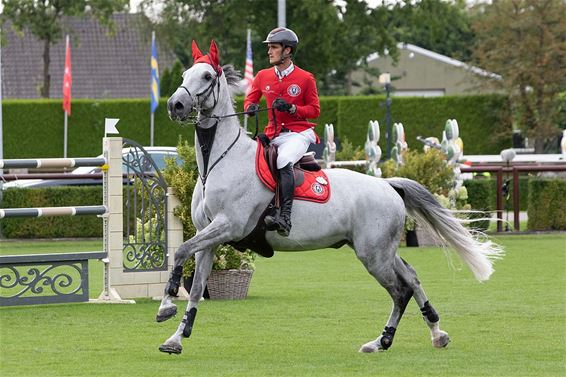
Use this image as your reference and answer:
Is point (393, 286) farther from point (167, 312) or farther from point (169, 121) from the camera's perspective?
point (169, 121)

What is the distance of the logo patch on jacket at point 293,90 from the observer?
999cm

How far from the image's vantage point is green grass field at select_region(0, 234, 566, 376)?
8.57 m

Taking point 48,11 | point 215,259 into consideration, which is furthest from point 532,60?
point 215,259

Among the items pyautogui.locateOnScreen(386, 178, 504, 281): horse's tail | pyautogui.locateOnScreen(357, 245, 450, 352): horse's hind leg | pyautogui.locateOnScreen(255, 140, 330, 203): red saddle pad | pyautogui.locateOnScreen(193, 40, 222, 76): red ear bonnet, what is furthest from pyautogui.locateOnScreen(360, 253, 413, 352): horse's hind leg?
pyautogui.locateOnScreen(193, 40, 222, 76): red ear bonnet

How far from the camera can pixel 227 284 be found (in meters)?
13.2

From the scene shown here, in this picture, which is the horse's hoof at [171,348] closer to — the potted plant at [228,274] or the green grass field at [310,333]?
the green grass field at [310,333]

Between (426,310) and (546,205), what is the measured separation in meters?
15.8

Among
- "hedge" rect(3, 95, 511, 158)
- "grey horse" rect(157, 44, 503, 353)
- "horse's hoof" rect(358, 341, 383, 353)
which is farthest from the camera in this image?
"hedge" rect(3, 95, 511, 158)

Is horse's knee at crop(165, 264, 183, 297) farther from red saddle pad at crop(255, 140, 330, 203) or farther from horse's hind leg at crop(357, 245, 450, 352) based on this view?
horse's hind leg at crop(357, 245, 450, 352)

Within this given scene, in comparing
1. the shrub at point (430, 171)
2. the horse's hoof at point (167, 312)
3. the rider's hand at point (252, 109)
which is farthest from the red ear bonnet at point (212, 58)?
the shrub at point (430, 171)

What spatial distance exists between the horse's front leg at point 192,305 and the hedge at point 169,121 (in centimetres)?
2542

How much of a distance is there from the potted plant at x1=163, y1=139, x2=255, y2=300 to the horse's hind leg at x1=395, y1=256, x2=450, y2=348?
11.4 ft

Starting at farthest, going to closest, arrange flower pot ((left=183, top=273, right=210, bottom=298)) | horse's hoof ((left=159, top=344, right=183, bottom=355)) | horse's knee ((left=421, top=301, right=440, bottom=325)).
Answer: flower pot ((left=183, top=273, right=210, bottom=298))
horse's knee ((left=421, top=301, right=440, bottom=325))
horse's hoof ((left=159, top=344, right=183, bottom=355))

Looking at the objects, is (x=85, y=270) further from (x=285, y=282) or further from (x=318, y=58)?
(x=318, y=58)
